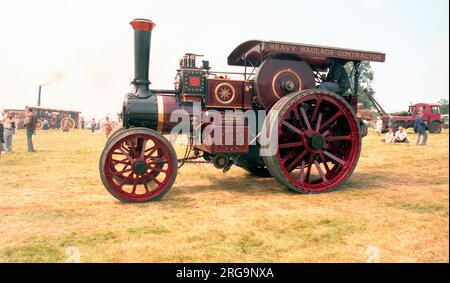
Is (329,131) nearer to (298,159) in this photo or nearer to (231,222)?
(298,159)

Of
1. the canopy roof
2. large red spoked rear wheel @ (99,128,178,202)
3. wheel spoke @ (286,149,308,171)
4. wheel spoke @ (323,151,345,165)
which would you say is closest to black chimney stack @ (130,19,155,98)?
large red spoked rear wheel @ (99,128,178,202)

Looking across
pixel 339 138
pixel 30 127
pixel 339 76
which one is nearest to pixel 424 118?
pixel 339 76

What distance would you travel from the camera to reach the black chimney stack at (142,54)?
18.7ft

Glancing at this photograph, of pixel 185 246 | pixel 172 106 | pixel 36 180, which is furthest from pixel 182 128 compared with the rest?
pixel 36 180

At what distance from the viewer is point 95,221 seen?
417 centimetres

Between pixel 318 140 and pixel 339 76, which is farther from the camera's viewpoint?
pixel 339 76

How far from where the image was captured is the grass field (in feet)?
9.93

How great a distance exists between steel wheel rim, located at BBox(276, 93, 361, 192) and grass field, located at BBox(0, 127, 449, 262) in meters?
0.36

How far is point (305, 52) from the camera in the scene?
5.62 meters

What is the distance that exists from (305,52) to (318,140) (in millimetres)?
1501

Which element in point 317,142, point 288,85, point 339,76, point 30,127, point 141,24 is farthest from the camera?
point 30,127

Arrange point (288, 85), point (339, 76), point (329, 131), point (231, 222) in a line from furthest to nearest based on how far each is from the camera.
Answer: point (339, 76) < point (329, 131) < point (288, 85) < point (231, 222)
